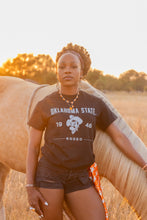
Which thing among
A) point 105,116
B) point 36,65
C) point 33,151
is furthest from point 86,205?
point 36,65

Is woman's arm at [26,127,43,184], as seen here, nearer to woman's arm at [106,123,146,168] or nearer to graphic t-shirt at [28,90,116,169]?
graphic t-shirt at [28,90,116,169]

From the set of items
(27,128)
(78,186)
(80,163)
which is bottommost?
(78,186)

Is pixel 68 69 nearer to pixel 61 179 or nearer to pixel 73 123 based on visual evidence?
pixel 73 123

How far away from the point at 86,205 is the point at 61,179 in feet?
0.83

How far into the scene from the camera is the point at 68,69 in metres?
2.06

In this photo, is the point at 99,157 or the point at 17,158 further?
the point at 17,158

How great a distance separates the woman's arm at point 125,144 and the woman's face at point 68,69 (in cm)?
48

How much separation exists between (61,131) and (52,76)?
26.2 metres

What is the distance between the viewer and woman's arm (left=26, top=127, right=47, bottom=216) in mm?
1979

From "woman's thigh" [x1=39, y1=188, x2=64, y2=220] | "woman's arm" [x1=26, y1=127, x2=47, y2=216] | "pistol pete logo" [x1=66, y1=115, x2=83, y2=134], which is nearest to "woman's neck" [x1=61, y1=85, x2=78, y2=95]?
"pistol pete logo" [x1=66, y1=115, x2=83, y2=134]

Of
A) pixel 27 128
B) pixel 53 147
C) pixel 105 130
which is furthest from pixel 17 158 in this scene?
pixel 105 130

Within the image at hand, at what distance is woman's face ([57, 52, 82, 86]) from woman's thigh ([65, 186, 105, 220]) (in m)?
0.80

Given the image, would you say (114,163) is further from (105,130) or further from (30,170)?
(30,170)

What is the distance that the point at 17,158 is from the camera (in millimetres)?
2607
